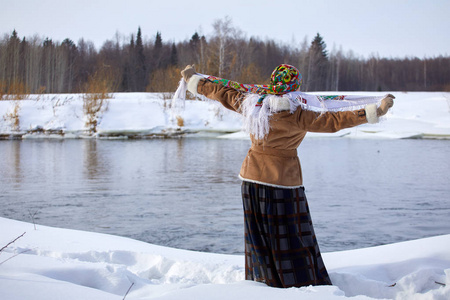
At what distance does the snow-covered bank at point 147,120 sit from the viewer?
1946 centimetres

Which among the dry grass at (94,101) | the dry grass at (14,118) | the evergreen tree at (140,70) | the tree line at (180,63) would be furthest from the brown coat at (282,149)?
the evergreen tree at (140,70)

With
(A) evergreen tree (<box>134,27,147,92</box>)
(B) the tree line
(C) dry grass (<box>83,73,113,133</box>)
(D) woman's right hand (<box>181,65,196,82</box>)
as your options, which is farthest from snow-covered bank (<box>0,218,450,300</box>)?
(A) evergreen tree (<box>134,27,147,92</box>)

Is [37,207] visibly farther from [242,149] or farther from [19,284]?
[242,149]

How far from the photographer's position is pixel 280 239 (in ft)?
7.47

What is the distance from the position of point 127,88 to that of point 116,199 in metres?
40.3

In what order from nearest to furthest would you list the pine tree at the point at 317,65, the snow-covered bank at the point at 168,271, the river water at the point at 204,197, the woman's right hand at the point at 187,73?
the snow-covered bank at the point at 168,271 < the woman's right hand at the point at 187,73 < the river water at the point at 204,197 < the pine tree at the point at 317,65

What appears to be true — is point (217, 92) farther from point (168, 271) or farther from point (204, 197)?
point (204, 197)

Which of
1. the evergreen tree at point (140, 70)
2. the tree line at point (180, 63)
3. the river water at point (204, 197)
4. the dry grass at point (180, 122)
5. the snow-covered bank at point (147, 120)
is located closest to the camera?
the river water at point (204, 197)

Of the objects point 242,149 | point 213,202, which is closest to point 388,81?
point 242,149

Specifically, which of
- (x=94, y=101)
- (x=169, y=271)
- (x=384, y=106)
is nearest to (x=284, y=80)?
(x=384, y=106)

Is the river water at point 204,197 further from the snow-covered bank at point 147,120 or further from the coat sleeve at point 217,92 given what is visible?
the snow-covered bank at point 147,120

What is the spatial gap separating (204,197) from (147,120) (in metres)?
16.2

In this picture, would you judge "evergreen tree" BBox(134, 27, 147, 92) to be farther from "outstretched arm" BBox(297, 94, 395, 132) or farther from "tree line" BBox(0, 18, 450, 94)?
"outstretched arm" BBox(297, 94, 395, 132)

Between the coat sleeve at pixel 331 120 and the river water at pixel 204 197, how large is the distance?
1.72m
